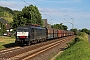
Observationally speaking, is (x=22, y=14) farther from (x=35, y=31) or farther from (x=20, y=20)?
(x=35, y=31)

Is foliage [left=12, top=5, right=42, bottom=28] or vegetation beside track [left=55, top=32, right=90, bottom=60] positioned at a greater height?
foliage [left=12, top=5, right=42, bottom=28]

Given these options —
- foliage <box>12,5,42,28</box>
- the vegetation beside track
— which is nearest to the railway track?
the vegetation beside track

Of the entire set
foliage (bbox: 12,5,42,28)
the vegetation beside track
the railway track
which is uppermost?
foliage (bbox: 12,5,42,28)

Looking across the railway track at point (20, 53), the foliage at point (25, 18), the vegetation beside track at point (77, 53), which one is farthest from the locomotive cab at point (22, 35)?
the foliage at point (25, 18)

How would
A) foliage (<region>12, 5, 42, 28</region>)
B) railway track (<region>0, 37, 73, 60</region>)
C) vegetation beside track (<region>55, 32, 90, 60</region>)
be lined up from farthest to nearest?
foliage (<region>12, 5, 42, 28</region>)
railway track (<region>0, 37, 73, 60</region>)
vegetation beside track (<region>55, 32, 90, 60</region>)

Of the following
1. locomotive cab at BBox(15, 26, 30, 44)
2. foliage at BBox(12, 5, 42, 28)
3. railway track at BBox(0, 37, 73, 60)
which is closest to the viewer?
railway track at BBox(0, 37, 73, 60)

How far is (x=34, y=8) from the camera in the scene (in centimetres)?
11069

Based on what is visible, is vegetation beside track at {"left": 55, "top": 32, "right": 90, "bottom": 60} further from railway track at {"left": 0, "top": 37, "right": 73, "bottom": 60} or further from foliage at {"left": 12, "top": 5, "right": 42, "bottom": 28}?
foliage at {"left": 12, "top": 5, "right": 42, "bottom": 28}

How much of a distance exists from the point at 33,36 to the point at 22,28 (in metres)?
2.87

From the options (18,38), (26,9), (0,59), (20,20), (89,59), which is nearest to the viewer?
(89,59)

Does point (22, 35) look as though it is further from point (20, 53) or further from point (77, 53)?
point (77, 53)

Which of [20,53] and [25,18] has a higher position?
[25,18]

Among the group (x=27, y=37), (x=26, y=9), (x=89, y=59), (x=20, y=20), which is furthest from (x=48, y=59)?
(x=26, y=9)

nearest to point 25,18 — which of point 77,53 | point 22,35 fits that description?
point 22,35
